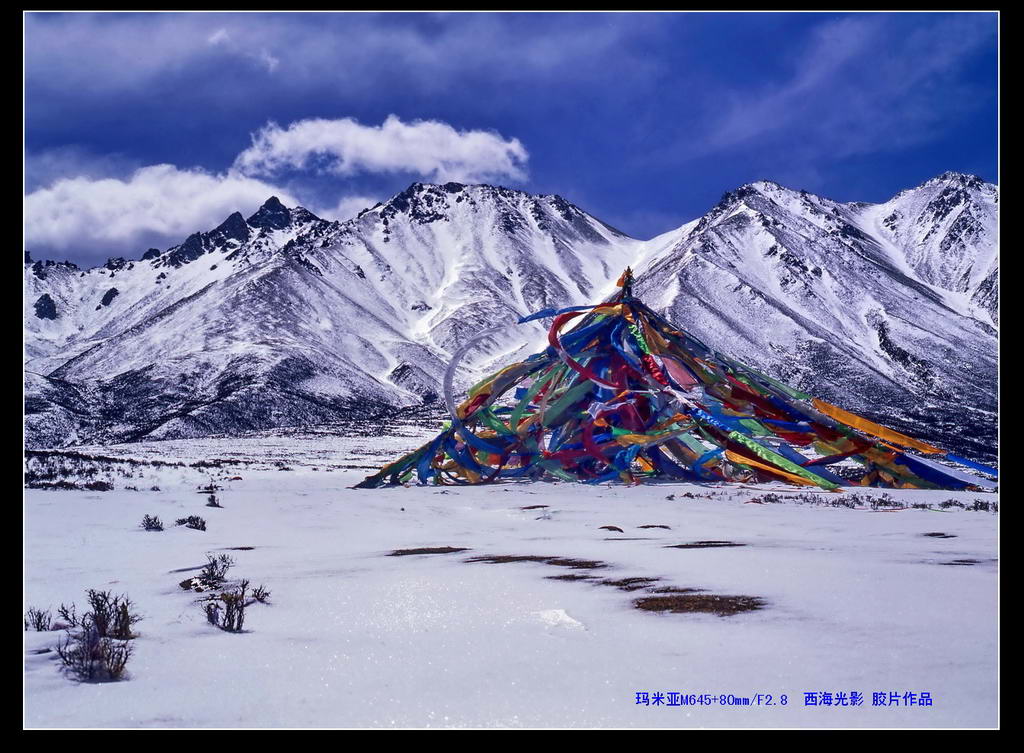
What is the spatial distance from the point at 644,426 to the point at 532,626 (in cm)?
1390

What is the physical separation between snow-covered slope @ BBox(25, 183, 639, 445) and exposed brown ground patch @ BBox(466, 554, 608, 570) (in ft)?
163

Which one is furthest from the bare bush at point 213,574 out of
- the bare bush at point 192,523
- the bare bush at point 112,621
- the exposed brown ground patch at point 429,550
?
the bare bush at point 192,523

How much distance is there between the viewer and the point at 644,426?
18391 mm

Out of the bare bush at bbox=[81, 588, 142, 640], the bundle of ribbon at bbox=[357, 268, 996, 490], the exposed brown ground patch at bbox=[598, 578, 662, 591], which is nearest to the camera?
the bare bush at bbox=[81, 588, 142, 640]

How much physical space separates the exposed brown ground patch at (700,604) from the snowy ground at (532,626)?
72 mm

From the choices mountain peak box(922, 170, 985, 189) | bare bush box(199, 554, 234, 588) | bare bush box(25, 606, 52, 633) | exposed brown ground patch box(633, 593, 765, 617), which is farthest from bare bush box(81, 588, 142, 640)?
mountain peak box(922, 170, 985, 189)

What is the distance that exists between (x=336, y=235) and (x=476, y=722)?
499 feet

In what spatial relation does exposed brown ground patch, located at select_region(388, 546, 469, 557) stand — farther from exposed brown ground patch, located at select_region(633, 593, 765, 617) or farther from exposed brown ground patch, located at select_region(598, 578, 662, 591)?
exposed brown ground patch, located at select_region(633, 593, 765, 617)

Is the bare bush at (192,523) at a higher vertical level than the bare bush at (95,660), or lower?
higher

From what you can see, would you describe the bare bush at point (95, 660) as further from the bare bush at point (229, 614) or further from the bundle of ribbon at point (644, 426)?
the bundle of ribbon at point (644, 426)

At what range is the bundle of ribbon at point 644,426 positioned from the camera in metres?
16.6

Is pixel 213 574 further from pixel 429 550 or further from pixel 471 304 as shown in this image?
pixel 471 304

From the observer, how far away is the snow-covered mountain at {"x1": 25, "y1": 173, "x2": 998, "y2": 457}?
73.4 metres
